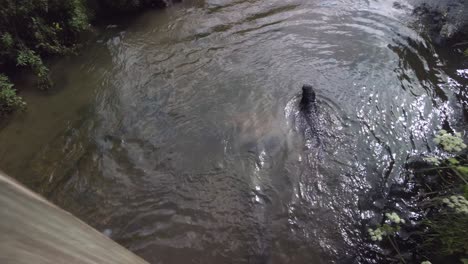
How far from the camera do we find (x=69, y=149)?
385cm

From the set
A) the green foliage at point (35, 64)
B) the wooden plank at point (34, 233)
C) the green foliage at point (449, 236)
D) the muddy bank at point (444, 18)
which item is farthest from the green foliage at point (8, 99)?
the muddy bank at point (444, 18)

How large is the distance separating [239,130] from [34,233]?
3.34 meters

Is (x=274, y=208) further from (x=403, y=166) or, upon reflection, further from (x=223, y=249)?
(x=403, y=166)

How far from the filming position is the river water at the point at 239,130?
9.99 feet

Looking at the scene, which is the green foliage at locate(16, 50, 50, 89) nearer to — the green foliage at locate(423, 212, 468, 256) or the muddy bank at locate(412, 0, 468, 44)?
the green foliage at locate(423, 212, 468, 256)

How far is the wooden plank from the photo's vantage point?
0.58 m

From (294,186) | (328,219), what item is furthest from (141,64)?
(328,219)

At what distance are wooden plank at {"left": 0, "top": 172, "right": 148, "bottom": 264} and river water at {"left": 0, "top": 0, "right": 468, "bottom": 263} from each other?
83.0 inches

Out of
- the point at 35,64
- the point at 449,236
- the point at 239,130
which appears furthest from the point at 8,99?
the point at 449,236

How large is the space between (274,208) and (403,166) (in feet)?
5.00

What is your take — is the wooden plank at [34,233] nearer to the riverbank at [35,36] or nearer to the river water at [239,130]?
the river water at [239,130]

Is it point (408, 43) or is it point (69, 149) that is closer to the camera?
point (69, 149)

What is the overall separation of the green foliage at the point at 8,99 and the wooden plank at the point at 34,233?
4.14m

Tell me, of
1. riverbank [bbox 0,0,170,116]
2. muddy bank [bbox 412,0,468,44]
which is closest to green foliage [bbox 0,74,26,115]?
riverbank [bbox 0,0,170,116]
